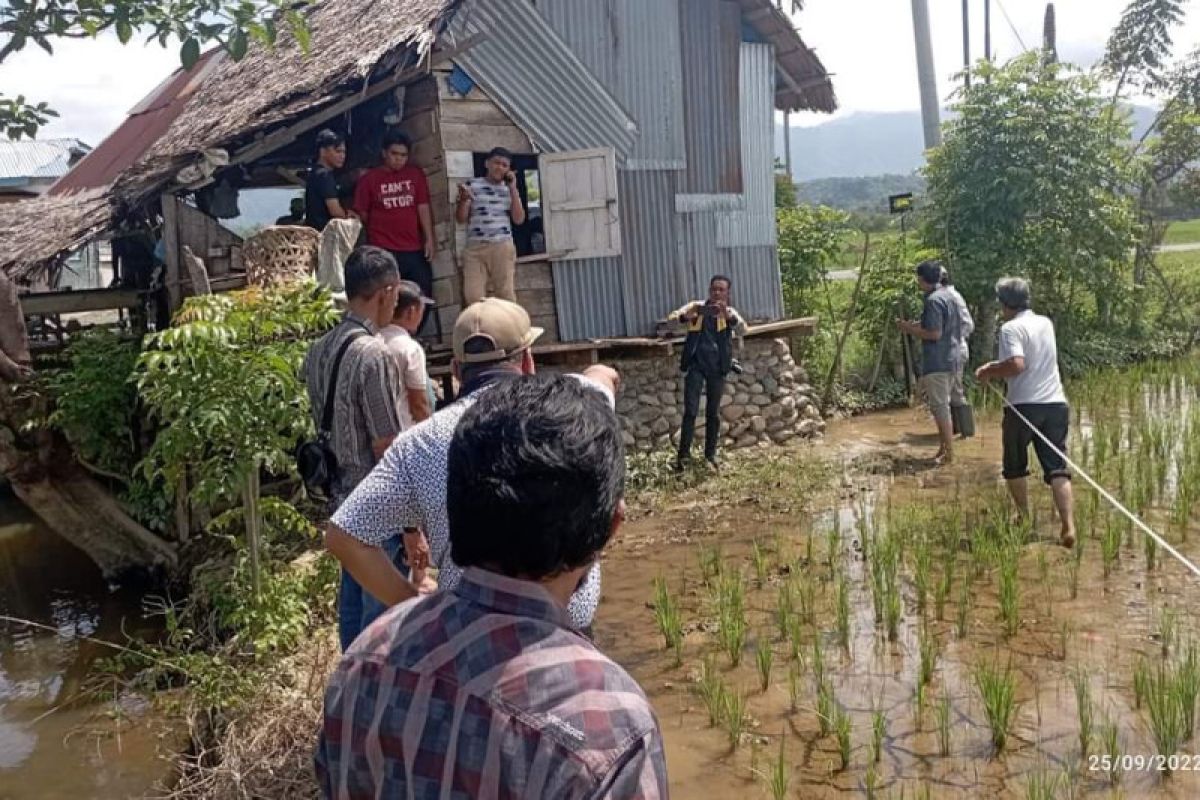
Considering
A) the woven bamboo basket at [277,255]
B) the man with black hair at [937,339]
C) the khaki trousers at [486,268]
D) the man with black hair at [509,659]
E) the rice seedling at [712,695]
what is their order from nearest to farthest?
the man with black hair at [509,659] < the rice seedling at [712,695] < the woven bamboo basket at [277,255] < the khaki trousers at [486,268] < the man with black hair at [937,339]

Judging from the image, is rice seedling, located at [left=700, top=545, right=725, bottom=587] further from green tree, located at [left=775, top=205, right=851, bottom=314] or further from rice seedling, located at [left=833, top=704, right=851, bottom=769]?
green tree, located at [left=775, top=205, right=851, bottom=314]

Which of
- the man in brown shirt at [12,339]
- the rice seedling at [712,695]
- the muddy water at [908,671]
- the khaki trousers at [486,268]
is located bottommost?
the muddy water at [908,671]

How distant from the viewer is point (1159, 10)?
15.9 meters

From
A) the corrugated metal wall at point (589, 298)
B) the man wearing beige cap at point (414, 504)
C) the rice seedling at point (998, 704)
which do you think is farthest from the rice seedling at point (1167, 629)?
the corrugated metal wall at point (589, 298)

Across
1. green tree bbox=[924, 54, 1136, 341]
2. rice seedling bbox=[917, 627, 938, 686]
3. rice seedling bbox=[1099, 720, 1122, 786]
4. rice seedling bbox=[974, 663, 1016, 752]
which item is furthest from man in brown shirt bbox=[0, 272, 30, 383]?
green tree bbox=[924, 54, 1136, 341]

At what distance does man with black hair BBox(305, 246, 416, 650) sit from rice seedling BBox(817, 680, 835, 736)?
1.84 metres

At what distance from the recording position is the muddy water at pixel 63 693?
4.49 metres

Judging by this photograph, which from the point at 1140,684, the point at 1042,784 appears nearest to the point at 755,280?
the point at 1140,684

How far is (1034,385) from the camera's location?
574cm

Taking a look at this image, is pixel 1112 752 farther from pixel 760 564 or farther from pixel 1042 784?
pixel 760 564

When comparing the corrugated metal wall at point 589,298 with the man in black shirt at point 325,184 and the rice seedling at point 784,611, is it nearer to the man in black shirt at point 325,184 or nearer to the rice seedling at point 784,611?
the man in black shirt at point 325,184

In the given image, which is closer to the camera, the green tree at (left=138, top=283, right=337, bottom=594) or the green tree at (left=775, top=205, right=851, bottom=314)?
the green tree at (left=138, top=283, right=337, bottom=594)

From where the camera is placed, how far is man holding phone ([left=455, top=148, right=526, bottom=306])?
300 inches
